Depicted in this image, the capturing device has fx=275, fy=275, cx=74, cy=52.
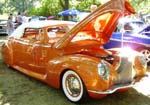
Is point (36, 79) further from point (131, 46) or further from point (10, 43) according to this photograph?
point (131, 46)

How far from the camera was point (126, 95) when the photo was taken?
5.30m

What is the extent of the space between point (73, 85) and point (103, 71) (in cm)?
68

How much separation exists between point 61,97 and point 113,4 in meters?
1.97

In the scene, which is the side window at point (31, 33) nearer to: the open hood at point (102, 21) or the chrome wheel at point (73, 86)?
the open hood at point (102, 21)

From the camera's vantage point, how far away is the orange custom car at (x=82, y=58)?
452 centimetres

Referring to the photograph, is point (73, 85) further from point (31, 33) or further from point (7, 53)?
point (7, 53)

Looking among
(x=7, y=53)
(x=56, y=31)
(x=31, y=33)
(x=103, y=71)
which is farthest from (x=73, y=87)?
(x=7, y=53)

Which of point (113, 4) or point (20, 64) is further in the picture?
point (20, 64)

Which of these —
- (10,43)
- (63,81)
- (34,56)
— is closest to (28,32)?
(10,43)

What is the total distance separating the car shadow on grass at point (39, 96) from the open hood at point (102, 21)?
3.22ft

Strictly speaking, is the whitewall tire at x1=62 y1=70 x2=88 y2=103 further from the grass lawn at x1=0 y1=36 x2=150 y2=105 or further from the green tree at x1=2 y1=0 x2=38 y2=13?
the green tree at x1=2 y1=0 x2=38 y2=13

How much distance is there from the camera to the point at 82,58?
4.76 meters

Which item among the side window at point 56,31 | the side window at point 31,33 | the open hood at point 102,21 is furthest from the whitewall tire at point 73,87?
the side window at point 31,33

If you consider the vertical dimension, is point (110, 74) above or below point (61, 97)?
above
